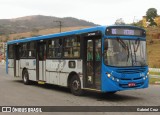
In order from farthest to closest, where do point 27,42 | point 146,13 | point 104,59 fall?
point 146,13, point 27,42, point 104,59

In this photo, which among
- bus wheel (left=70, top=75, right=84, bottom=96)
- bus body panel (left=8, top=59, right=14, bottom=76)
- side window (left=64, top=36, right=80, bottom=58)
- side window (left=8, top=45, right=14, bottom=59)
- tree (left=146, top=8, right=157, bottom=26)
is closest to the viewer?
bus wheel (left=70, top=75, right=84, bottom=96)

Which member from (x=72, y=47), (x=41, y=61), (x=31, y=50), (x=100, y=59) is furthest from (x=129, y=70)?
(x=31, y=50)

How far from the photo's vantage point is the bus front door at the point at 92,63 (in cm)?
1367

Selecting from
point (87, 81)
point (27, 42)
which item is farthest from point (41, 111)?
point (27, 42)

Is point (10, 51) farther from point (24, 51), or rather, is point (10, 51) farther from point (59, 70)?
point (59, 70)

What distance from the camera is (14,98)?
14.1m

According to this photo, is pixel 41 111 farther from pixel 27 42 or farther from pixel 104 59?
pixel 27 42

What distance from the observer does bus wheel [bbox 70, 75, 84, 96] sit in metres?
14.8

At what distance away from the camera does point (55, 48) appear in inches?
669

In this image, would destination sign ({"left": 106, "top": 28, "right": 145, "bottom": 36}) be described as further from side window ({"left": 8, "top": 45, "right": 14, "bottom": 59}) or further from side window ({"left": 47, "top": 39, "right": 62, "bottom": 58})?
side window ({"left": 8, "top": 45, "right": 14, "bottom": 59})

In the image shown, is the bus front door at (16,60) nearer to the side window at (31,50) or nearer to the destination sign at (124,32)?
the side window at (31,50)

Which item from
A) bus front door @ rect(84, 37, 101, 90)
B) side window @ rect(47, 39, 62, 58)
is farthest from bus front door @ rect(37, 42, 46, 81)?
bus front door @ rect(84, 37, 101, 90)

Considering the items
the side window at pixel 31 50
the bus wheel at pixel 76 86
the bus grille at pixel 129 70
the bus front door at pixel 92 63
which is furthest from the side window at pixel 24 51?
the bus grille at pixel 129 70

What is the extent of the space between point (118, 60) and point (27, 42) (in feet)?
28.4
